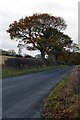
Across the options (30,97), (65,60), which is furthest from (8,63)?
(65,60)

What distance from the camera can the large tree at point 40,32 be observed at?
2803 inches

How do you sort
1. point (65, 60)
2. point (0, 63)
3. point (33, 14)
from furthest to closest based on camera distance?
point (65, 60)
point (33, 14)
point (0, 63)

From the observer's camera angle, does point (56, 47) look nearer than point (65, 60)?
Yes

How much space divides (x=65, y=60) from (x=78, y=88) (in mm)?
81911

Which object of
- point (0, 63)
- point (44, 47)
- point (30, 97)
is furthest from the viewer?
point (44, 47)

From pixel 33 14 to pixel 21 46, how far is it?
298 inches

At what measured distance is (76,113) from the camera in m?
10.0

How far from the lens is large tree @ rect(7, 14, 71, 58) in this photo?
71.2 metres

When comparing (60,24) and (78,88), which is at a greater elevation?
(60,24)

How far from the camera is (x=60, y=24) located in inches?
2940

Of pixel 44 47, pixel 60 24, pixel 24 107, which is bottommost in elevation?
pixel 24 107

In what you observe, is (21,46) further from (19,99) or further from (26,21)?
(19,99)

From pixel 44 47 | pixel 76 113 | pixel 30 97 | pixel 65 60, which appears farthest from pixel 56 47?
pixel 76 113

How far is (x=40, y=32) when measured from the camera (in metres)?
72.1
